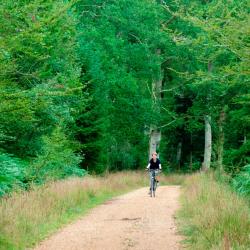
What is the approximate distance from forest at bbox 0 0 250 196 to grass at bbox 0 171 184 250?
37.5 inches

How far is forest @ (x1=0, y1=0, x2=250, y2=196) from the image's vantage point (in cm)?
2092

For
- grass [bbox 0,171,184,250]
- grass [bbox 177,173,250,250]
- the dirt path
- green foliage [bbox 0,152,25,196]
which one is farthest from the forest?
grass [bbox 177,173,250,250]

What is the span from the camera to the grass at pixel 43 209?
1013cm

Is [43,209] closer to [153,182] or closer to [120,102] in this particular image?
[153,182]

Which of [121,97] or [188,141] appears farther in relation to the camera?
[188,141]

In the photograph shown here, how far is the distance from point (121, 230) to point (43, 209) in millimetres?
2494

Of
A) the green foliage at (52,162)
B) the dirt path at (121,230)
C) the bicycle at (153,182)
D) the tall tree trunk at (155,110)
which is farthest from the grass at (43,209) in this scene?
the tall tree trunk at (155,110)

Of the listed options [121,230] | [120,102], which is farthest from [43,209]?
[120,102]

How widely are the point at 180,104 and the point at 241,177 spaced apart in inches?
1032

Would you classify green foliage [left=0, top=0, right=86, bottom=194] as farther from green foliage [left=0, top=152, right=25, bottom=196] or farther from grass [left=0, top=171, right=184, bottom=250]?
grass [left=0, top=171, right=184, bottom=250]

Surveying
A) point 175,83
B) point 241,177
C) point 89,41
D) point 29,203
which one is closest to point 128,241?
point 29,203

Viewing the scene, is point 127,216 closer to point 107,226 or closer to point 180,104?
point 107,226

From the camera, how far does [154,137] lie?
38.7 metres

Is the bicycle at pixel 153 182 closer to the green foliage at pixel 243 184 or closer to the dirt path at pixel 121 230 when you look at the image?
the dirt path at pixel 121 230
